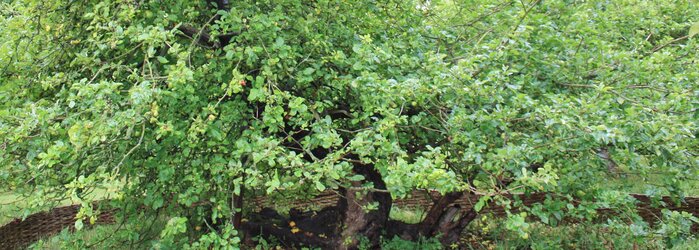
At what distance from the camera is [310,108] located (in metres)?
3.46

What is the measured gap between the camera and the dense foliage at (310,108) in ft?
9.18

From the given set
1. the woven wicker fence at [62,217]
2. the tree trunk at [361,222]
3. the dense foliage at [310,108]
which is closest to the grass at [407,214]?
the woven wicker fence at [62,217]

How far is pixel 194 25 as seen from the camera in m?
3.81

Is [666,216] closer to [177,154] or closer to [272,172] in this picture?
[272,172]

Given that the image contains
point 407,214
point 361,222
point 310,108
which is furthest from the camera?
point 407,214

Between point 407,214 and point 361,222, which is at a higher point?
point 361,222

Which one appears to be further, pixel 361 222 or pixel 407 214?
pixel 407 214

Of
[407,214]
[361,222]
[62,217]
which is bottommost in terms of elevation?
[62,217]

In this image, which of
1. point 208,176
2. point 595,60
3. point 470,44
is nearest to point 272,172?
point 208,176

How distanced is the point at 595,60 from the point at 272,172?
237 centimetres

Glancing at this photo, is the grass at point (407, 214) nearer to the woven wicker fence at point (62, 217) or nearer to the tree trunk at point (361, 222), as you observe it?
the woven wicker fence at point (62, 217)

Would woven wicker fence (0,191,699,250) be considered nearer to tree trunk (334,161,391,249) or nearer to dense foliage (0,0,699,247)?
tree trunk (334,161,391,249)

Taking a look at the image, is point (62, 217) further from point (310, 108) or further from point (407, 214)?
point (310, 108)

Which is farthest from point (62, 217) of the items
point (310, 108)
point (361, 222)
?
point (310, 108)
